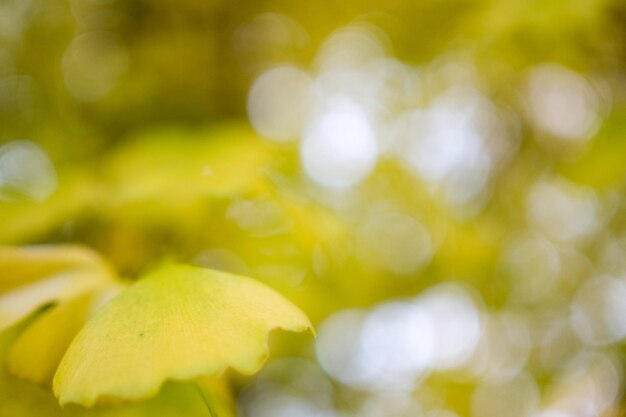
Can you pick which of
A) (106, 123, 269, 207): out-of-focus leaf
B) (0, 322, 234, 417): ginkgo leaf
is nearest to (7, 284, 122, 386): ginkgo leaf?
(0, 322, 234, 417): ginkgo leaf

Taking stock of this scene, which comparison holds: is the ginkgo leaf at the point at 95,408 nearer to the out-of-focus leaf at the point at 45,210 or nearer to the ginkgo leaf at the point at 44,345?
the ginkgo leaf at the point at 44,345

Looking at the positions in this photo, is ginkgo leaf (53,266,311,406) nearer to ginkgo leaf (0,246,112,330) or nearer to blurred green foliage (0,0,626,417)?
ginkgo leaf (0,246,112,330)

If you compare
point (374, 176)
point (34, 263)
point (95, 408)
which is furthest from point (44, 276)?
point (374, 176)

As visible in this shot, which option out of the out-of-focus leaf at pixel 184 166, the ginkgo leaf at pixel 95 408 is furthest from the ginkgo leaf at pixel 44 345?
the out-of-focus leaf at pixel 184 166

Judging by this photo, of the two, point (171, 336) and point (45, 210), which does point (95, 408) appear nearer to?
point (171, 336)

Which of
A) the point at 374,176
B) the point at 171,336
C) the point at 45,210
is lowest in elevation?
the point at 374,176

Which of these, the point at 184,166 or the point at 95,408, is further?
the point at 184,166

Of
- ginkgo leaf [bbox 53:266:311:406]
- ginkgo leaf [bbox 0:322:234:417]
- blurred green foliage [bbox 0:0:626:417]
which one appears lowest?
blurred green foliage [bbox 0:0:626:417]
